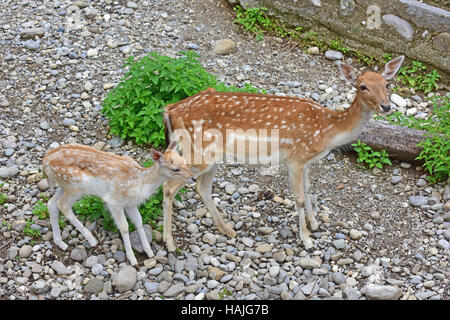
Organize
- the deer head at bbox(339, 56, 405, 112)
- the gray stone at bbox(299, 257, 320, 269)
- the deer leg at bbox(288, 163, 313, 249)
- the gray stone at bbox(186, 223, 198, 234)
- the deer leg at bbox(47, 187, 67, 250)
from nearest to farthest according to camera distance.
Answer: the deer head at bbox(339, 56, 405, 112), the deer leg at bbox(47, 187, 67, 250), the gray stone at bbox(299, 257, 320, 269), the deer leg at bbox(288, 163, 313, 249), the gray stone at bbox(186, 223, 198, 234)

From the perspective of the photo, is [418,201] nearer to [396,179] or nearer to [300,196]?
[396,179]

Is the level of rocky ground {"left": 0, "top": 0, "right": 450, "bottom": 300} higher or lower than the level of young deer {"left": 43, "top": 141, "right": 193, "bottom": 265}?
lower

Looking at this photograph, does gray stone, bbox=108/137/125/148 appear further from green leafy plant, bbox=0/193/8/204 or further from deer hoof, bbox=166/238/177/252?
deer hoof, bbox=166/238/177/252

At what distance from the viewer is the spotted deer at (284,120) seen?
5863 millimetres

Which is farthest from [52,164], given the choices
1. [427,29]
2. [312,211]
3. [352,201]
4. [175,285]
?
[427,29]

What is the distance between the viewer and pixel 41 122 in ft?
24.6

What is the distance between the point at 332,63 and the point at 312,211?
299cm

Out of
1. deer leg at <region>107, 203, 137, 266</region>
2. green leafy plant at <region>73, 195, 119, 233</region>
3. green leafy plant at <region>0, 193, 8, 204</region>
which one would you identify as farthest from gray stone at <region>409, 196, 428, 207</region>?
green leafy plant at <region>0, 193, 8, 204</region>

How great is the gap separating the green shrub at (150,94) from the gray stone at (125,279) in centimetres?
179

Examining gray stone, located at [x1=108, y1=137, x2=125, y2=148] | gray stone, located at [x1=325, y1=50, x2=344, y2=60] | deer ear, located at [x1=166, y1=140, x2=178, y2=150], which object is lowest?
gray stone, located at [x1=108, y1=137, x2=125, y2=148]

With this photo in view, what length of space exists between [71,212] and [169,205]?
91cm

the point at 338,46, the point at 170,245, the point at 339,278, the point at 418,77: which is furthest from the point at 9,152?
the point at 418,77

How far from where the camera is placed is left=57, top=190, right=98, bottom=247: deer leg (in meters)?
5.75

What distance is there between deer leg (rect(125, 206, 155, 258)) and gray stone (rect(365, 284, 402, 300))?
6.67 ft
